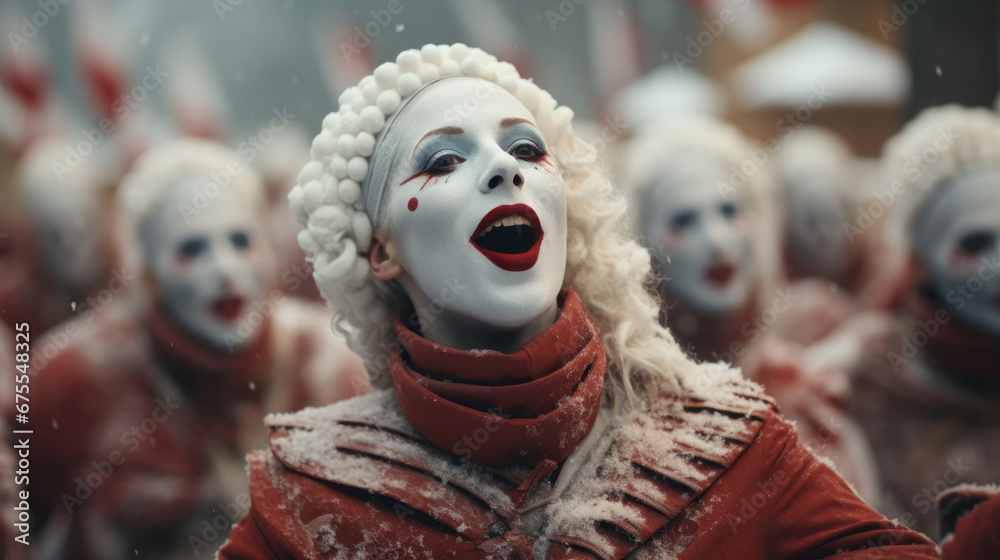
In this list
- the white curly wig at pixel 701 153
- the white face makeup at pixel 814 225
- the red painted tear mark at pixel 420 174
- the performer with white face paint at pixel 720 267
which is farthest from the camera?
the white face makeup at pixel 814 225

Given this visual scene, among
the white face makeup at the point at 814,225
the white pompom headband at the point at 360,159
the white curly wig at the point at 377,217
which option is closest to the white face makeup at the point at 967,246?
the white curly wig at the point at 377,217

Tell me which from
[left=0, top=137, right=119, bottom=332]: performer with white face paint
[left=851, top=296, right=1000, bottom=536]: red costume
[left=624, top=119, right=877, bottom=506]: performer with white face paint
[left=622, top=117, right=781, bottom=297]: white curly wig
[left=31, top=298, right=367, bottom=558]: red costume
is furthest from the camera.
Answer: [left=0, top=137, right=119, bottom=332]: performer with white face paint

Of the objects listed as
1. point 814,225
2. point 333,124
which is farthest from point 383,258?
point 814,225

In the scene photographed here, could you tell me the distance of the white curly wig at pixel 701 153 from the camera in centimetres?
332

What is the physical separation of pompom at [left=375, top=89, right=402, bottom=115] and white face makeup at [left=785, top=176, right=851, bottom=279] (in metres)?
3.86

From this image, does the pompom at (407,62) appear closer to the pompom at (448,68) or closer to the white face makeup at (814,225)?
the pompom at (448,68)

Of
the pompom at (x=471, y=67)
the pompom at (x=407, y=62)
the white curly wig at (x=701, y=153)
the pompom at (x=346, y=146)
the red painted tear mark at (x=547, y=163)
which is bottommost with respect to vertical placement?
the pompom at (x=346, y=146)

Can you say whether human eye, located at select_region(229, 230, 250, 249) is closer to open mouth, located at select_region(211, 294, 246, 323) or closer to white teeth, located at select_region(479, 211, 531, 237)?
open mouth, located at select_region(211, 294, 246, 323)

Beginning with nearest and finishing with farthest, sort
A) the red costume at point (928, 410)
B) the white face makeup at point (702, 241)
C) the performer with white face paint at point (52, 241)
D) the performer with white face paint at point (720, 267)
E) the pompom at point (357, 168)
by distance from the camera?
the pompom at point (357, 168) → the red costume at point (928, 410) → the performer with white face paint at point (720, 267) → the white face makeup at point (702, 241) → the performer with white face paint at point (52, 241)

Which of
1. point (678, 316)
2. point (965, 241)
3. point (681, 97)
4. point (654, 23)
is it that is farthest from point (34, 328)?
point (681, 97)

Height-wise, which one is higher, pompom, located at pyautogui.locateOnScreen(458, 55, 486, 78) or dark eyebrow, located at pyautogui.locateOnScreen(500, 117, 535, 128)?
pompom, located at pyautogui.locateOnScreen(458, 55, 486, 78)

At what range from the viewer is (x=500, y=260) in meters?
1.43

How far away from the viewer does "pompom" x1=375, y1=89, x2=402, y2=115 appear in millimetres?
1620

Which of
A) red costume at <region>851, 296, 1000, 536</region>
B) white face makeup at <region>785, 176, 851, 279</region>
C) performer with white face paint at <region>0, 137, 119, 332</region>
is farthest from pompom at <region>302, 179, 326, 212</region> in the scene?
white face makeup at <region>785, 176, 851, 279</region>
